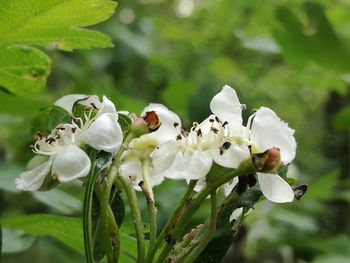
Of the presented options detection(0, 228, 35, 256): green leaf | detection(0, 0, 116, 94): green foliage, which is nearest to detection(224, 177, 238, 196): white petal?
detection(0, 0, 116, 94): green foliage

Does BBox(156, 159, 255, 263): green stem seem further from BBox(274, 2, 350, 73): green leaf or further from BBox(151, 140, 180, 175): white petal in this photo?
BBox(274, 2, 350, 73): green leaf

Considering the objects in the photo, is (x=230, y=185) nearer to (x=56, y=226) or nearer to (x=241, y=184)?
(x=241, y=184)

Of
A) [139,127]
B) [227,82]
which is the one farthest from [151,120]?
[227,82]

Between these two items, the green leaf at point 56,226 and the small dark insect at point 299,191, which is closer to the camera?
the small dark insect at point 299,191

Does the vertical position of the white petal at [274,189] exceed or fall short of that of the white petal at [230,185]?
it exceeds it

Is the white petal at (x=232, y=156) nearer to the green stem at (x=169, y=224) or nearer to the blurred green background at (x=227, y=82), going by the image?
the green stem at (x=169, y=224)

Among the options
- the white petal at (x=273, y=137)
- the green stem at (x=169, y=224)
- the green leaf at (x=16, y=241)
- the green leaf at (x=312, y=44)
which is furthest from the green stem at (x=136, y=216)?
the green leaf at (x=312, y=44)

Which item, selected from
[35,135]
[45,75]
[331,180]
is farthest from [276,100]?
[35,135]

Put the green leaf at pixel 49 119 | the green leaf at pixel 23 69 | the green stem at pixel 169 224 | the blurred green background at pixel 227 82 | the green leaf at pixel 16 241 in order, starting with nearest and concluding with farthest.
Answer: the green stem at pixel 169 224 → the green leaf at pixel 49 119 → the green leaf at pixel 23 69 → the green leaf at pixel 16 241 → the blurred green background at pixel 227 82

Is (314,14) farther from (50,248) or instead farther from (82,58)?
(82,58)
